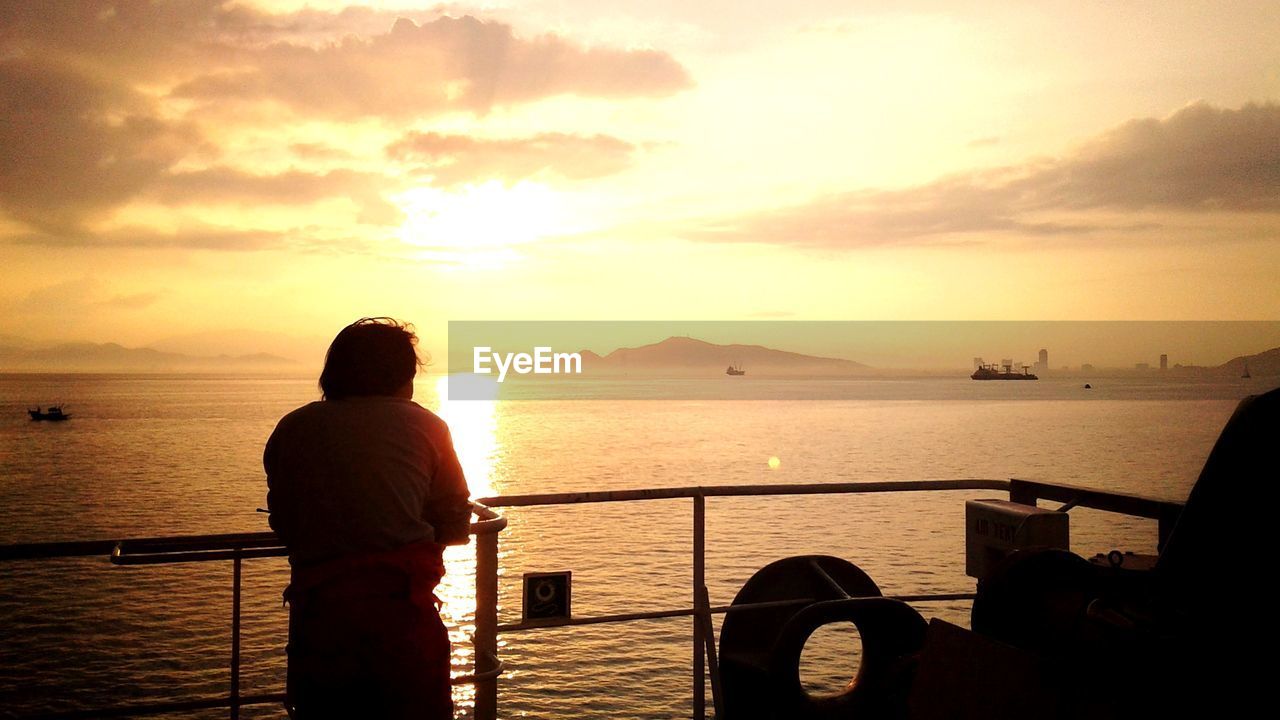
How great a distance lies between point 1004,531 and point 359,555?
135 inches

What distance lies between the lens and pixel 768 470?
69.1 meters

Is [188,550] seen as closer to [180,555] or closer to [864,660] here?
[180,555]

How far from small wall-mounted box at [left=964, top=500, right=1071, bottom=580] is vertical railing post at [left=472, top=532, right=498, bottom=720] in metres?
2.29

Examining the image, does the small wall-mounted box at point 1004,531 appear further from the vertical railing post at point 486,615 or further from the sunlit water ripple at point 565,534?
the sunlit water ripple at point 565,534

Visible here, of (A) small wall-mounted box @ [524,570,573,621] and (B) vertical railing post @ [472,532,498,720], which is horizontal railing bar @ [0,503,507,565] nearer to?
(B) vertical railing post @ [472,532,498,720]

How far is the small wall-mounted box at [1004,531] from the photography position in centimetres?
454

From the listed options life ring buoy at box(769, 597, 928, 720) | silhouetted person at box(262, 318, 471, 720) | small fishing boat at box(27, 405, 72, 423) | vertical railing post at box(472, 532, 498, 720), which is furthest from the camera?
small fishing boat at box(27, 405, 72, 423)

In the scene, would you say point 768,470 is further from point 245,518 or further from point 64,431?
point 64,431

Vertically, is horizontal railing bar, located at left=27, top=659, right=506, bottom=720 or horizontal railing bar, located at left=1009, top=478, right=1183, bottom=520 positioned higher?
horizontal railing bar, located at left=1009, top=478, right=1183, bottom=520

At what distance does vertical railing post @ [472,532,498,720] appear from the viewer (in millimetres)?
3596

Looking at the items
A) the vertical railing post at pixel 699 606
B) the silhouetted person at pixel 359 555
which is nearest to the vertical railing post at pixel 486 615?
the silhouetted person at pixel 359 555

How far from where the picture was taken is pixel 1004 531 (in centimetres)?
473

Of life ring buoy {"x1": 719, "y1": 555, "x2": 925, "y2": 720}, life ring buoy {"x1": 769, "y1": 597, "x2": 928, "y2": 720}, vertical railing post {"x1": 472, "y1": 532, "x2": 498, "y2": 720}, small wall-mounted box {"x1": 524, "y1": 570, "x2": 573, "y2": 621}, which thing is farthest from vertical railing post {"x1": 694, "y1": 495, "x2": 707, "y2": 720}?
vertical railing post {"x1": 472, "y1": 532, "x2": 498, "y2": 720}

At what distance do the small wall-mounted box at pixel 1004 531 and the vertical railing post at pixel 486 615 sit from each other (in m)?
2.29
